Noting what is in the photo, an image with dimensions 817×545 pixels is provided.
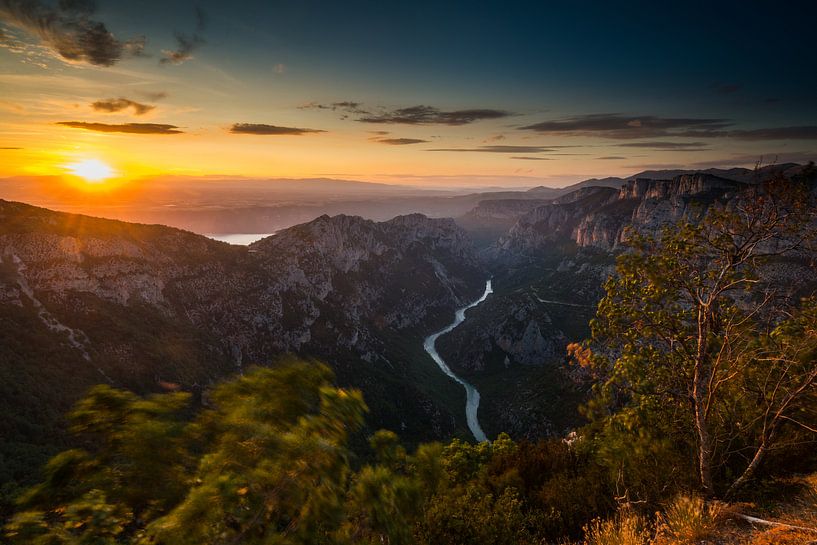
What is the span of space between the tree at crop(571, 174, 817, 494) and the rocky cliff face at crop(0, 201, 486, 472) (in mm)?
71894

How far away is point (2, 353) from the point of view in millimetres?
87312

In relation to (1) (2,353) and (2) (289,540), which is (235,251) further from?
(2) (289,540)

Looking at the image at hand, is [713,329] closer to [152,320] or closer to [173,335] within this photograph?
[173,335]

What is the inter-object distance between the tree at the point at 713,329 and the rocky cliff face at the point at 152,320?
7189 cm

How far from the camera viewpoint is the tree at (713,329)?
13.0 meters

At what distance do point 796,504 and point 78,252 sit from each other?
165m

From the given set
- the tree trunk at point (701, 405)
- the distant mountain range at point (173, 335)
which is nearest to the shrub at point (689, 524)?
the tree trunk at point (701, 405)

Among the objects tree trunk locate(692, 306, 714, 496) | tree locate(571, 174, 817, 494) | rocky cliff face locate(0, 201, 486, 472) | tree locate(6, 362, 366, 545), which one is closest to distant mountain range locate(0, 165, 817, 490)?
rocky cliff face locate(0, 201, 486, 472)

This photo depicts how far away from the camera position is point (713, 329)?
1548 centimetres

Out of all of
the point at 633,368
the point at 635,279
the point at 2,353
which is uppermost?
the point at 635,279

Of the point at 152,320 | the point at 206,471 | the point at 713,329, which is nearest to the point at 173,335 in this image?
the point at 152,320

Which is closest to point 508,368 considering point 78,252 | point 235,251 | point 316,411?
point 235,251

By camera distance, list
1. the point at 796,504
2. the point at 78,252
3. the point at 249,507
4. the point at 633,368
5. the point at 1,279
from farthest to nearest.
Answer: the point at 78,252, the point at 1,279, the point at 633,368, the point at 796,504, the point at 249,507

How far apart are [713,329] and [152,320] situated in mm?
146447
